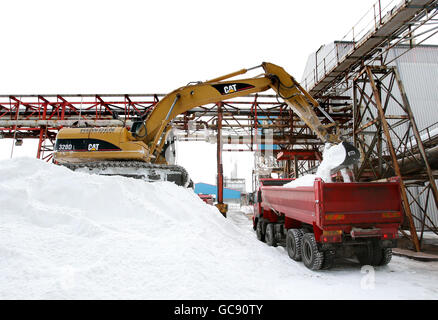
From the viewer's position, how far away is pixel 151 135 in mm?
8219

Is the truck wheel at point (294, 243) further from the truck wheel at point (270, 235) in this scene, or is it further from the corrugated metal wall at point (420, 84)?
the corrugated metal wall at point (420, 84)

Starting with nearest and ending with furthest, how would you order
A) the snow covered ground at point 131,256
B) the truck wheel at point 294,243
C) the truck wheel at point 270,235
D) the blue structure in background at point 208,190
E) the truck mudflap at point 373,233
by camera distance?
the snow covered ground at point 131,256 → the truck mudflap at point 373,233 → the truck wheel at point 294,243 → the truck wheel at point 270,235 → the blue structure in background at point 208,190

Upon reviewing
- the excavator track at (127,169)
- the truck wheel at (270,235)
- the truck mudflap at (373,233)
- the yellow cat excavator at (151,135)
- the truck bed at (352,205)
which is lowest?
the truck wheel at (270,235)

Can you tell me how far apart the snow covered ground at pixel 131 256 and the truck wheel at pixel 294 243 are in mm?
311

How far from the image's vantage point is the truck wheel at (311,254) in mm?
4445

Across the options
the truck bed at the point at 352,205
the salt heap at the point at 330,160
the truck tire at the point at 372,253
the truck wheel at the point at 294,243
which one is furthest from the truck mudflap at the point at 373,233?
the salt heap at the point at 330,160

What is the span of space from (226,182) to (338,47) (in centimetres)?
2516

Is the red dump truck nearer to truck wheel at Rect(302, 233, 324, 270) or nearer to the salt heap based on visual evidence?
truck wheel at Rect(302, 233, 324, 270)

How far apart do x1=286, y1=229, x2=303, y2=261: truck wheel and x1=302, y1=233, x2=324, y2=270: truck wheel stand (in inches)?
10.3

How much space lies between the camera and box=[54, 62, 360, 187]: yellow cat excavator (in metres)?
7.53

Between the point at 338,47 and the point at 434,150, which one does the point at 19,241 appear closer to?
the point at 434,150

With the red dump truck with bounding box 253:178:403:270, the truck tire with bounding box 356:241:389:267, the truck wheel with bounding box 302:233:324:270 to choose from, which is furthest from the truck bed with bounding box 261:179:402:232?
the truck tire with bounding box 356:241:389:267
